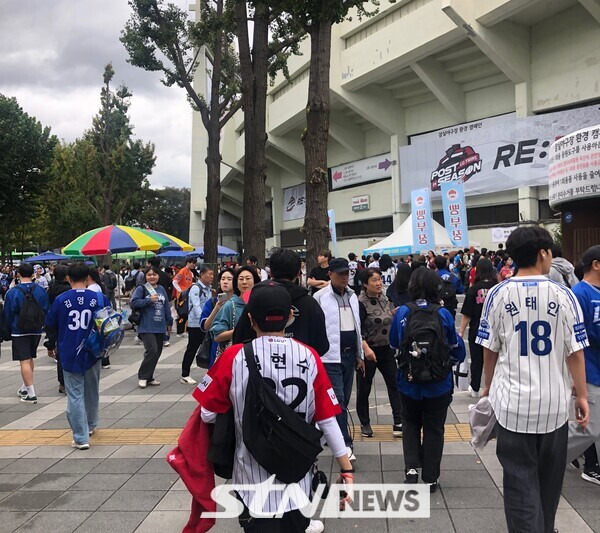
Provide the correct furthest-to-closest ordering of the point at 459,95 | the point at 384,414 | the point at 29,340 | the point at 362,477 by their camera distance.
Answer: the point at 459,95, the point at 29,340, the point at 384,414, the point at 362,477

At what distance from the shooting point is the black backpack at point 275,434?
2109 mm

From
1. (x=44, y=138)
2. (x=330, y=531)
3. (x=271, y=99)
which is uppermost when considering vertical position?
(x=271, y=99)

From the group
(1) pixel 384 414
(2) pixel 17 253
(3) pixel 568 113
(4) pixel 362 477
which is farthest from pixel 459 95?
(2) pixel 17 253

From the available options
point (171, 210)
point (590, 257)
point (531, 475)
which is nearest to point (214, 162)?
point (590, 257)

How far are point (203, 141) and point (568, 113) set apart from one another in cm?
3768

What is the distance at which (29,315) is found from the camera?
6.79 metres

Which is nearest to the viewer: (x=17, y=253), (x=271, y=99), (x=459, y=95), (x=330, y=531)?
(x=330, y=531)

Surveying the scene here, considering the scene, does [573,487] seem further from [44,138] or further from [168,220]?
[168,220]

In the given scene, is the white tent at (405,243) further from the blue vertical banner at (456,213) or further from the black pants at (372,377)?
the black pants at (372,377)

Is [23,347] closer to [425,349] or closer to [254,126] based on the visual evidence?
[425,349]

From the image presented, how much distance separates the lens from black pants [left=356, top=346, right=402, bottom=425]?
523 centimetres

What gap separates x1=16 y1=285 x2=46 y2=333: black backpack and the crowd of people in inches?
1.0

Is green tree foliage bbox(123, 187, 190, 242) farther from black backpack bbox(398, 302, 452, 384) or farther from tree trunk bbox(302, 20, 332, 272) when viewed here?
black backpack bbox(398, 302, 452, 384)

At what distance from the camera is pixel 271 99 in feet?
131
